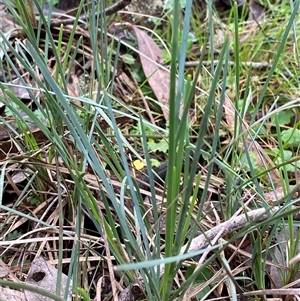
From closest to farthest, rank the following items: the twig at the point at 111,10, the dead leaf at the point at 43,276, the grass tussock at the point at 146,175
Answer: the grass tussock at the point at 146,175 → the dead leaf at the point at 43,276 → the twig at the point at 111,10

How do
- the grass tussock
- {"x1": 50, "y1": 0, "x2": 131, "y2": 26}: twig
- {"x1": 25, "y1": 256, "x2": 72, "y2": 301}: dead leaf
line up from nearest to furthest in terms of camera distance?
the grass tussock < {"x1": 25, "y1": 256, "x2": 72, "y2": 301}: dead leaf < {"x1": 50, "y1": 0, "x2": 131, "y2": 26}: twig

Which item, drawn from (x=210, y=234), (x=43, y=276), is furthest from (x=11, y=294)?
(x=210, y=234)

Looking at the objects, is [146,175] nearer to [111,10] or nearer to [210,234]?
[210,234]

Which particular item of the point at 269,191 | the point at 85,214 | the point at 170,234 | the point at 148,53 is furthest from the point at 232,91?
the point at 170,234

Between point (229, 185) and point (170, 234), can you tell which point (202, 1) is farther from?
point (170, 234)

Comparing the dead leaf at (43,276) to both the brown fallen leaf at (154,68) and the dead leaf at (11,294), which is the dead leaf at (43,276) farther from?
the brown fallen leaf at (154,68)

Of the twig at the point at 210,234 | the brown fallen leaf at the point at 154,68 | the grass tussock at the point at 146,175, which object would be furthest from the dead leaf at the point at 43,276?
the brown fallen leaf at the point at 154,68

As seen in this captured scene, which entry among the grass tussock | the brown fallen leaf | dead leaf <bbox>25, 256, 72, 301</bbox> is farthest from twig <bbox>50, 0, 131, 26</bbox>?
dead leaf <bbox>25, 256, 72, 301</bbox>

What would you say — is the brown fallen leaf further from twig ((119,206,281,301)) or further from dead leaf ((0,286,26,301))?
dead leaf ((0,286,26,301))
